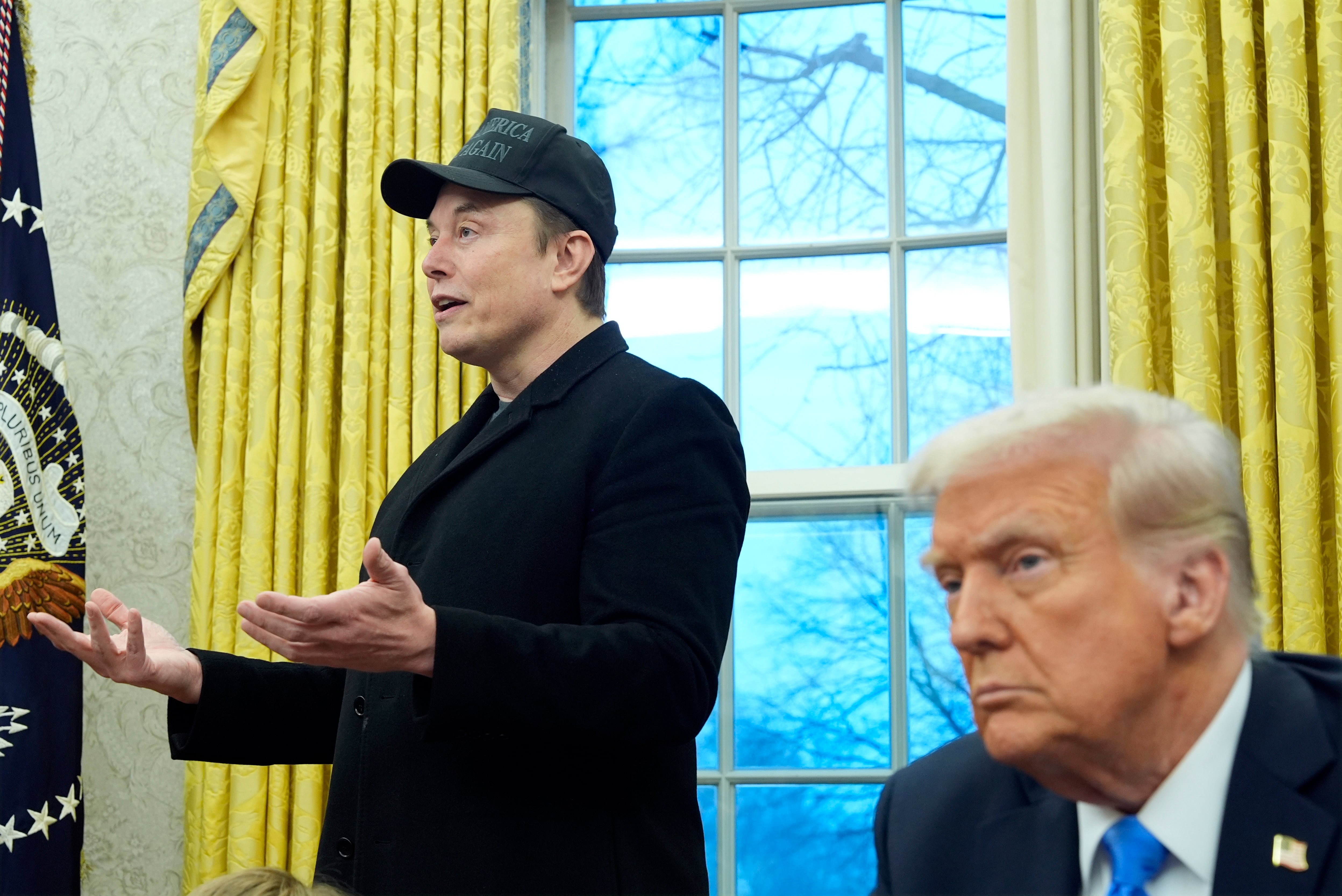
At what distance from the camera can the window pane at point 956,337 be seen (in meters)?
3.14

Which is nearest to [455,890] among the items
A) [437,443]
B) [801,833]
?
[437,443]

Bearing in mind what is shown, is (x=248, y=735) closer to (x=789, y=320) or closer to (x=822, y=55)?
(x=789, y=320)

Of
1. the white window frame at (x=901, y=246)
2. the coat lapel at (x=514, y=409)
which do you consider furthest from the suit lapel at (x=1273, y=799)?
the white window frame at (x=901, y=246)

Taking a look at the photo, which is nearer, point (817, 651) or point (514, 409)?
point (514, 409)

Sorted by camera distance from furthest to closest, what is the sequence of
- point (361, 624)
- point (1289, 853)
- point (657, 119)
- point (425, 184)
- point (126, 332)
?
point (657, 119)
point (126, 332)
point (425, 184)
point (361, 624)
point (1289, 853)

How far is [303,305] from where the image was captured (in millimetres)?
3074

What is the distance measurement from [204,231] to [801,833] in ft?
6.17

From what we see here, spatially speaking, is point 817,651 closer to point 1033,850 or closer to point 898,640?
point 898,640

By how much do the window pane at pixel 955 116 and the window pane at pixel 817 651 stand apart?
30.0 inches

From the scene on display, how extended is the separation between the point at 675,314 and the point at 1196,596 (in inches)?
93.7

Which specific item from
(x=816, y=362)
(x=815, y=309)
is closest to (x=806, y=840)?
(x=816, y=362)

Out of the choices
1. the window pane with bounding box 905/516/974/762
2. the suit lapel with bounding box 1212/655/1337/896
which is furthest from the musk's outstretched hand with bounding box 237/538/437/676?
the window pane with bounding box 905/516/974/762

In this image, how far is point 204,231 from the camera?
3.09 metres

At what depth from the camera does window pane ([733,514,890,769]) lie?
10.0 feet
